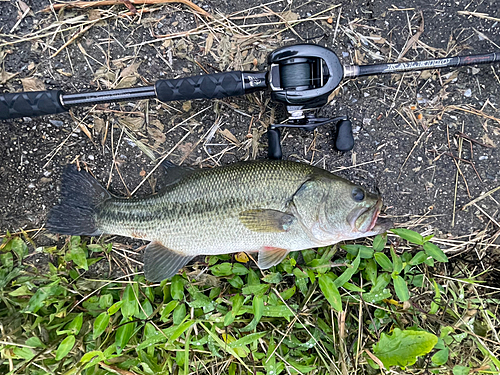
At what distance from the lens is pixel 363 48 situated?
300cm

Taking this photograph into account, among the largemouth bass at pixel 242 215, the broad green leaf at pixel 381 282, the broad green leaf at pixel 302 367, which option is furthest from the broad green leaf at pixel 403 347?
the largemouth bass at pixel 242 215

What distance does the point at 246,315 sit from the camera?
293 cm

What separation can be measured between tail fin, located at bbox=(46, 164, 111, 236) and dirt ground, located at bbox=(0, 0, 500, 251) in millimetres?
193

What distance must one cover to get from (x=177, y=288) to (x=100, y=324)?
2.32 feet

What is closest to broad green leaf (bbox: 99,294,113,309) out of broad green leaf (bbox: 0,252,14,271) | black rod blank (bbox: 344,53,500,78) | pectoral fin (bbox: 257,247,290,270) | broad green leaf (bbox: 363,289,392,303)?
broad green leaf (bbox: 0,252,14,271)

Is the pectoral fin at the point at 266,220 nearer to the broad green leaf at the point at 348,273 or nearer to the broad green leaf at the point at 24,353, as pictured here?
the broad green leaf at the point at 348,273

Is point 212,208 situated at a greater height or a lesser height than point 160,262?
greater

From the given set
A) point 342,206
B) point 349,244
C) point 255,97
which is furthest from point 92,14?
point 349,244

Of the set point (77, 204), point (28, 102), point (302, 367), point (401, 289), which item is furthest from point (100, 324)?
point (401, 289)

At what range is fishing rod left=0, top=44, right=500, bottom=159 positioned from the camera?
2428mm

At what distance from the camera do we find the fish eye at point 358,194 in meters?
2.54

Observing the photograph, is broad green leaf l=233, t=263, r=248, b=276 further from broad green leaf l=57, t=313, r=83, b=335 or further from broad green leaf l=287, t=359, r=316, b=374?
broad green leaf l=57, t=313, r=83, b=335

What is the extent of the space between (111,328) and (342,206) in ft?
7.61

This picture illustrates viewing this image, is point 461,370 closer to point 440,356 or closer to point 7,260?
point 440,356
